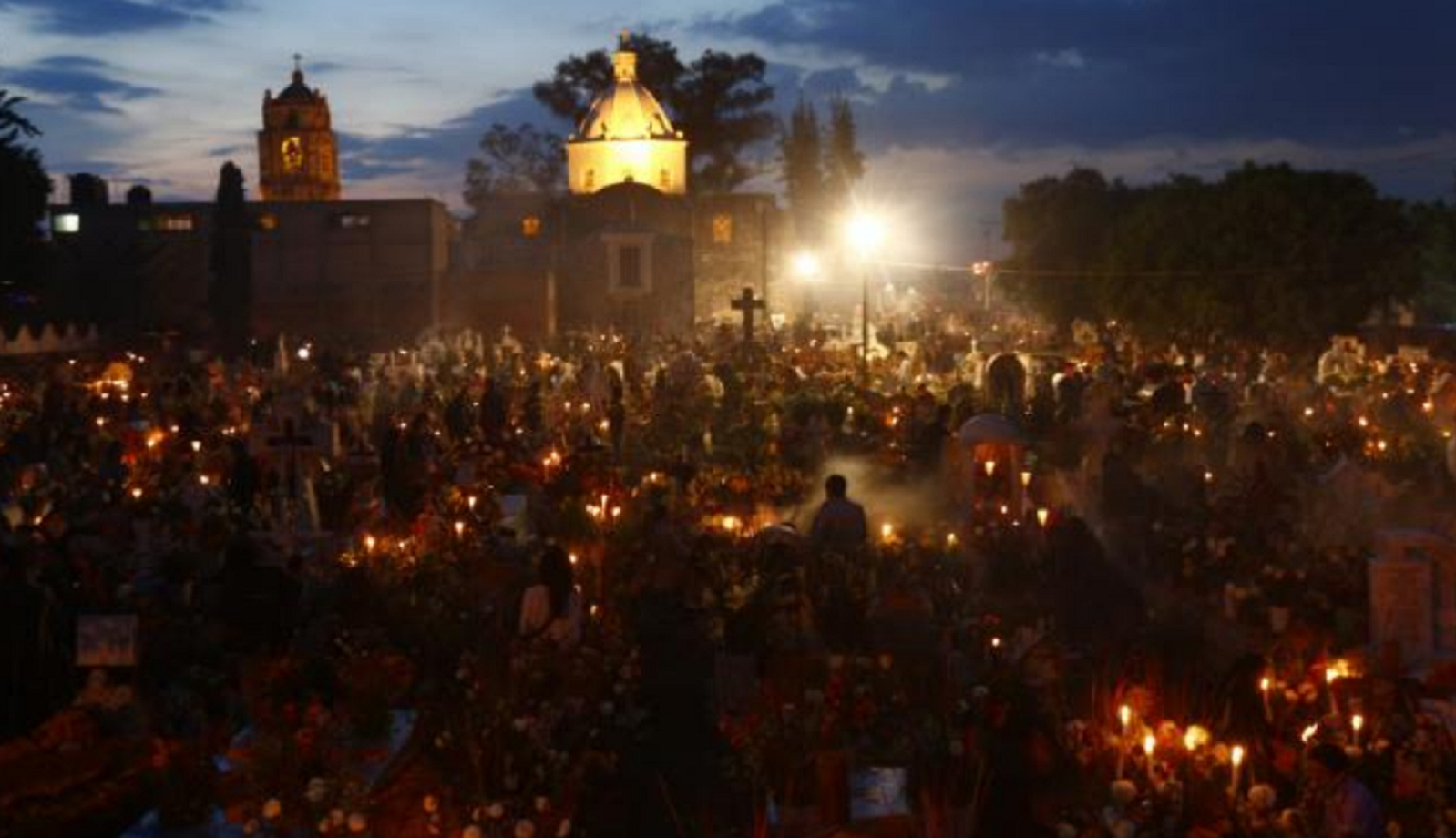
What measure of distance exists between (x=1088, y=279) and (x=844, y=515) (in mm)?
51702

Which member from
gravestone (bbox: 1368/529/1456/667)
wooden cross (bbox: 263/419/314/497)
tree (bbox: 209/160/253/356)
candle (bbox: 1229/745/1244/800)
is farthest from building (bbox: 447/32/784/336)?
candle (bbox: 1229/745/1244/800)

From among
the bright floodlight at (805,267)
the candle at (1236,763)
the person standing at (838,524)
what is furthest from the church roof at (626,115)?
the candle at (1236,763)

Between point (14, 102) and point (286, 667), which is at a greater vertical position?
point (14, 102)

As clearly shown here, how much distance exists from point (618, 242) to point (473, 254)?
5.86m

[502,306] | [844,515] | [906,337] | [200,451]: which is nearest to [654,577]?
[844,515]

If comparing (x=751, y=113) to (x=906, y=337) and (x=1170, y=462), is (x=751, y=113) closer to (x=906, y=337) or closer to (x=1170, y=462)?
(x=906, y=337)

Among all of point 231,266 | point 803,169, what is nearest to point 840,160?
point 803,169

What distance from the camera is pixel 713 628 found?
1310 centimetres

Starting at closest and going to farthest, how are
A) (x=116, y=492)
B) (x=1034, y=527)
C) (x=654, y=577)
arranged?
(x=654, y=577) → (x=1034, y=527) → (x=116, y=492)

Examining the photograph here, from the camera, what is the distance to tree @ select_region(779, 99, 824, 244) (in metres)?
81.6

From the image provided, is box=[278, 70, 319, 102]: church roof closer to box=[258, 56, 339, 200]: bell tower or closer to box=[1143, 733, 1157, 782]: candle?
box=[258, 56, 339, 200]: bell tower

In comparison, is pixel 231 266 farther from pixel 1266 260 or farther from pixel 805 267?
pixel 805 267

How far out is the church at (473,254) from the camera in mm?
57031

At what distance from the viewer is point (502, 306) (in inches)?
2350
